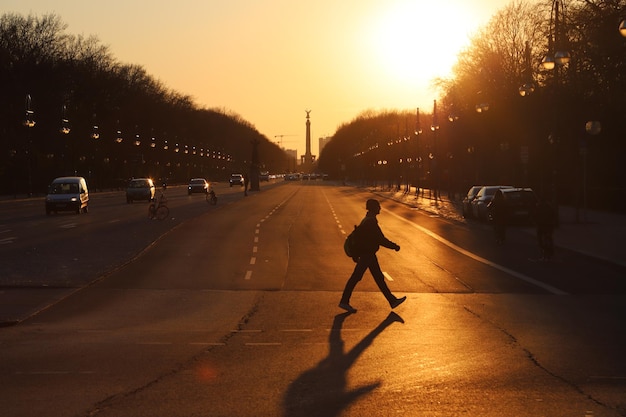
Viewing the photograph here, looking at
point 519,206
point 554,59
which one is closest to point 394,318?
point 554,59

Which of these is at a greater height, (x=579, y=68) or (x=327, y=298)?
(x=579, y=68)

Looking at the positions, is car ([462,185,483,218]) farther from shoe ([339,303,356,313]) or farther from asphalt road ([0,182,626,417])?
shoe ([339,303,356,313])

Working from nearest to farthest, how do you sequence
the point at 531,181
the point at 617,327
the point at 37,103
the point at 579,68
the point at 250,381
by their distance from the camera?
the point at 250,381 < the point at 617,327 < the point at 579,68 < the point at 531,181 < the point at 37,103

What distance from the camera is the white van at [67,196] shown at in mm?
Result: 51688

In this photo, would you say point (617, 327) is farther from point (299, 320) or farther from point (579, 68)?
point (579, 68)

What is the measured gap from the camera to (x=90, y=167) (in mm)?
105500

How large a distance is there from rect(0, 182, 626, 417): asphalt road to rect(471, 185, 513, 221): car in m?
15.6

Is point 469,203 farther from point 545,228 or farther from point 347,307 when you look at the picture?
point 347,307

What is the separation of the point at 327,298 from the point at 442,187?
272 ft

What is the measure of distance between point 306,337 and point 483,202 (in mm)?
32105

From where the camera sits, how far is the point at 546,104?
61.6 m

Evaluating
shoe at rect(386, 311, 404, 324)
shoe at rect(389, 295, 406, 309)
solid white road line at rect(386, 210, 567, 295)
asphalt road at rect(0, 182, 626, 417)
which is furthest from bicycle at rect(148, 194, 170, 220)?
shoe at rect(386, 311, 404, 324)

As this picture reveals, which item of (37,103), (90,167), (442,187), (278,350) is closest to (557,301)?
(278,350)

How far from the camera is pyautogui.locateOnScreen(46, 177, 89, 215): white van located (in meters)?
51.7
